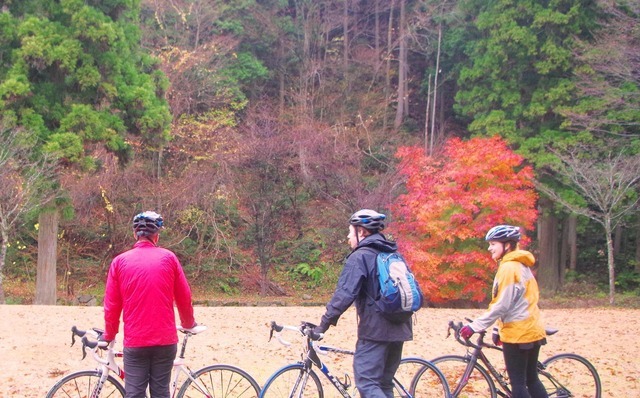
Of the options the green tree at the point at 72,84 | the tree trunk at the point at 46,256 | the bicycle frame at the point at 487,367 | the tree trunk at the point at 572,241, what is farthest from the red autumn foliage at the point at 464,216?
the bicycle frame at the point at 487,367

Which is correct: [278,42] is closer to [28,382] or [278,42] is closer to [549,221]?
[549,221]

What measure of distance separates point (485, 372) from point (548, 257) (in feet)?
54.7

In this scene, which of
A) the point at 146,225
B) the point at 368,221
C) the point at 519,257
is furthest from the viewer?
the point at 519,257

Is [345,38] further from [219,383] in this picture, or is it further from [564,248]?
[219,383]

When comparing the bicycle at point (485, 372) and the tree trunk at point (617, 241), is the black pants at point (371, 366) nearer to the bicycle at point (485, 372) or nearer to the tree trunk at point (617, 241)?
the bicycle at point (485, 372)

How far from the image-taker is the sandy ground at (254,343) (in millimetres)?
6508

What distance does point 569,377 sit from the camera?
5199mm

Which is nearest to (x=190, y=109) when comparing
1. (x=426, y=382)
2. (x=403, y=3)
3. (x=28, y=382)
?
(x=403, y=3)

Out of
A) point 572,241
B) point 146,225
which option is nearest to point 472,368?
point 146,225

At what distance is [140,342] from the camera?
Result: 3729 mm

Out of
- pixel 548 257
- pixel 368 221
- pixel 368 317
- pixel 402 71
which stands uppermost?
pixel 402 71

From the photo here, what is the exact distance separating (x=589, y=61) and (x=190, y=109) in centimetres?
1361

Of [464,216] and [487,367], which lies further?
[464,216]

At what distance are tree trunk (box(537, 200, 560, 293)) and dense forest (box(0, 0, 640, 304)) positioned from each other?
0.24 ft
